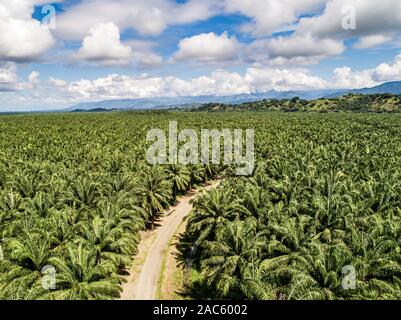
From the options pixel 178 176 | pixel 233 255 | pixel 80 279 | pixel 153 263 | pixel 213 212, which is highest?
pixel 178 176

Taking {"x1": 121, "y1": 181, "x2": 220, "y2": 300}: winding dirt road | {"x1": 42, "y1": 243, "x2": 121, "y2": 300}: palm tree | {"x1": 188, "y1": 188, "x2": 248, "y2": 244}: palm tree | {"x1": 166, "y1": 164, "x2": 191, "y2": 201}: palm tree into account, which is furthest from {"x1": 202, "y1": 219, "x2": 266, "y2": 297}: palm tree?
{"x1": 166, "y1": 164, "x2": 191, "y2": 201}: palm tree

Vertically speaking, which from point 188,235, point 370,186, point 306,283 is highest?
point 370,186

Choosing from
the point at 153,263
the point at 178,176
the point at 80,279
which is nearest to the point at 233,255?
the point at 153,263

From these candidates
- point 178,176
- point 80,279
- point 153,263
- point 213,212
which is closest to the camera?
point 80,279

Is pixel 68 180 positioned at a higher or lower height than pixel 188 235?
higher

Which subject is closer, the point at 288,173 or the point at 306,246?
the point at 306,246

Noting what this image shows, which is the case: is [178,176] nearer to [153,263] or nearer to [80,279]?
[153,263]

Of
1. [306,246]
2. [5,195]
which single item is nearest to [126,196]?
[5,195]
